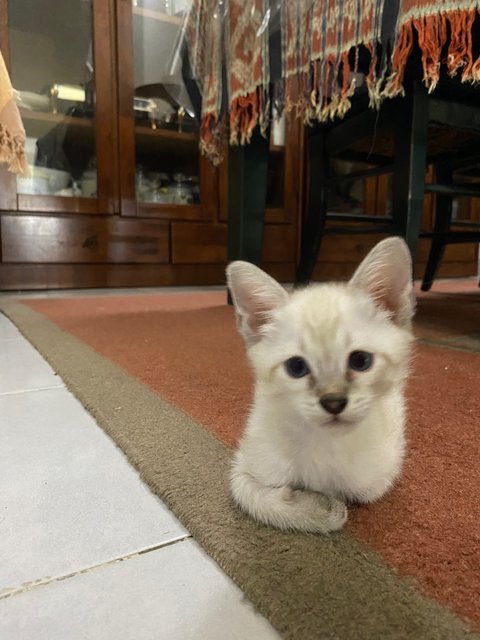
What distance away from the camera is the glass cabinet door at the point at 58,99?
8.48 ft

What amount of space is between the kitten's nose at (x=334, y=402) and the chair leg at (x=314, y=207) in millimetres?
1534

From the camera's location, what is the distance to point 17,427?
2.41 ft

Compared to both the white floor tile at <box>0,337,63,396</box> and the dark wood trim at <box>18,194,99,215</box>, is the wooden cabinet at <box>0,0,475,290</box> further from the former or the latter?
the white floor tile at <box>0,337,63,396</box>

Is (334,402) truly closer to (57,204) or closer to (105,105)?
(57,204)

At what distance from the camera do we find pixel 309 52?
4.12 ft

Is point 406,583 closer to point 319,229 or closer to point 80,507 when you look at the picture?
point 80,507

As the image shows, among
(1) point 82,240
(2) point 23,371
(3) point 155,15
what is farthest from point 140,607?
(3) point 155,15

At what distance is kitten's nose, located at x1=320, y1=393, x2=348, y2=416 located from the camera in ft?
1.38

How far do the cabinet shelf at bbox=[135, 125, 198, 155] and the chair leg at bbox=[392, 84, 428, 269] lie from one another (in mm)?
1907

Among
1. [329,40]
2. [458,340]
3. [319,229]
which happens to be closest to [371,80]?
[329,40]

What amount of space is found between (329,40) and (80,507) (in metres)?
1.18

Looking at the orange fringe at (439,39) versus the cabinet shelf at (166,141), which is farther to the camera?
the cabinet shelf at (166,141)

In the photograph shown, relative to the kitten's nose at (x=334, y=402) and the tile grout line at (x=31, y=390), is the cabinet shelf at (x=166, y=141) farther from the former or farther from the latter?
the kitten's nose at (x=334, y=402)

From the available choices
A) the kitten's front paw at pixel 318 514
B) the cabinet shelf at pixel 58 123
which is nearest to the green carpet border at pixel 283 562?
the kitten's front paw at pixel 318 514
